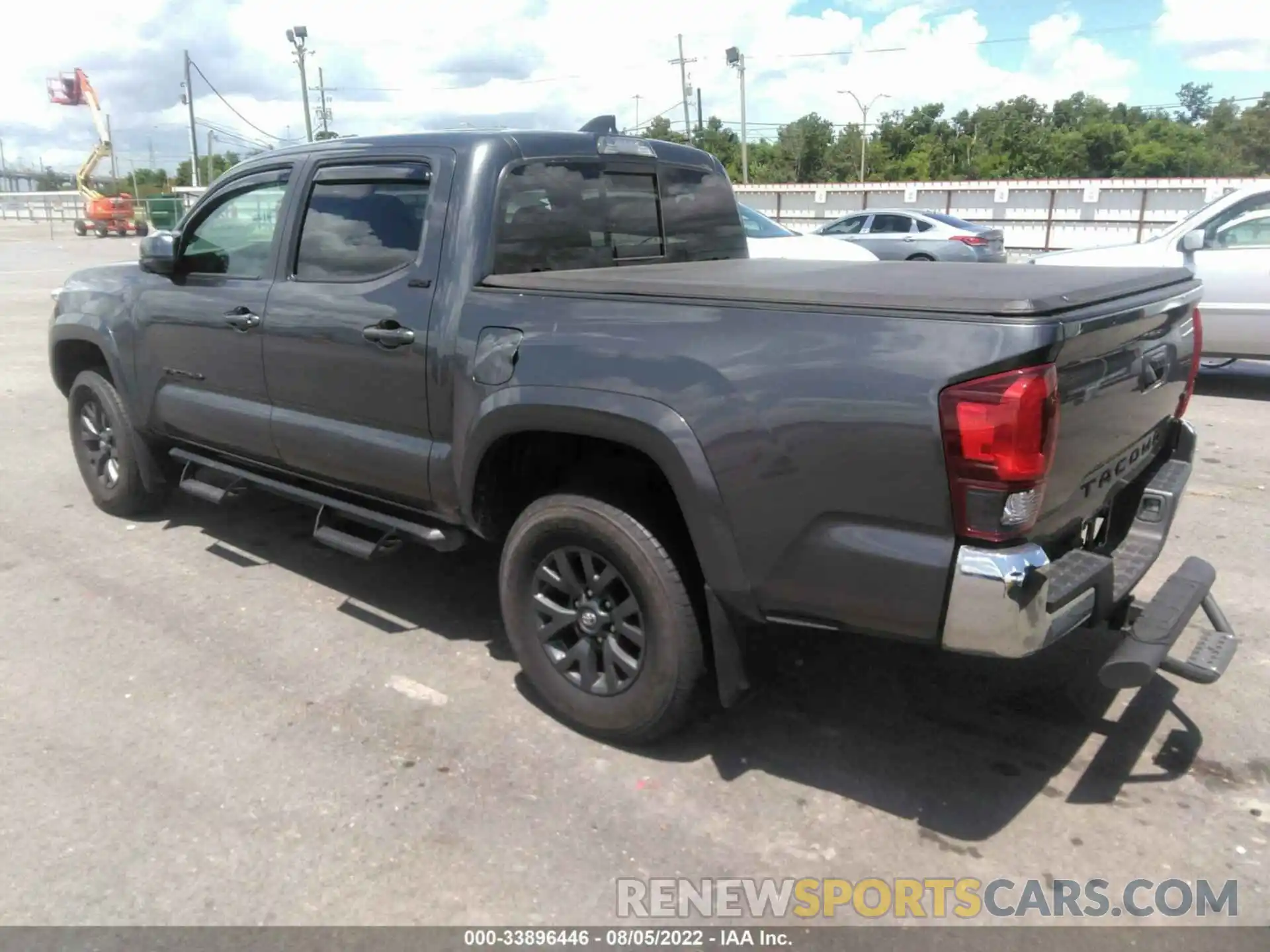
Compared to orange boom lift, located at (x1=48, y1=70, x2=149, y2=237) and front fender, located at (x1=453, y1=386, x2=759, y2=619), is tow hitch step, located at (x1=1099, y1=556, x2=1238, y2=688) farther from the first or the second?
orange boom lift, located at (x1=48, y1=70, x2=149, y2=237)

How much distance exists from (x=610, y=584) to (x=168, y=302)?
291 cm

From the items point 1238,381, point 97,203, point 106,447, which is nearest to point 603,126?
point 106,447

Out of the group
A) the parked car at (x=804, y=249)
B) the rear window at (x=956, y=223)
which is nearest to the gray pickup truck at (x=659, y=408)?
the parked car at (x=804, y=249)

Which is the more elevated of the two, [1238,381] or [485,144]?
[485,144]

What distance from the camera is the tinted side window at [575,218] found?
3.81 metres

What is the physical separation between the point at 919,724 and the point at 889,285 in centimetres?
159

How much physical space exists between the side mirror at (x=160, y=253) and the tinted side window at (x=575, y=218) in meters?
2.04

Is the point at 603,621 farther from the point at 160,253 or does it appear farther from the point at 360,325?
the point at 160,253

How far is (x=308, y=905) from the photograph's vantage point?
2818mm

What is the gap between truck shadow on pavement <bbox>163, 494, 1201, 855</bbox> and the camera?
10.8 ft

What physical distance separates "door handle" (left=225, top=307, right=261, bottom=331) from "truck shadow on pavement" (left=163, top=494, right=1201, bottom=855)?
4.27 feet

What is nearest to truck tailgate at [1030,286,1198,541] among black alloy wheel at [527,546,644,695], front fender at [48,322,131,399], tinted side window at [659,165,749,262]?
black alloy wheel at [527,546,644,695]

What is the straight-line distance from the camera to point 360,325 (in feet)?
13.1

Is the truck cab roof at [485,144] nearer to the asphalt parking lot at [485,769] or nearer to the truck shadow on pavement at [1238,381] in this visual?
the asphalt parking lot at [485,769]
